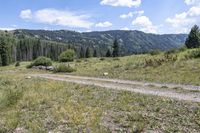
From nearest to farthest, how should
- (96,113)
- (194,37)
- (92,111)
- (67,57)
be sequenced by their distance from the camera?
(96,113)
(92,111)
(67,57)
(194,37)

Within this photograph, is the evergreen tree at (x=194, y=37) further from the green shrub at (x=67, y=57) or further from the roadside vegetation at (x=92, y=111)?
the roadside vegetation at (x=92, y=111)

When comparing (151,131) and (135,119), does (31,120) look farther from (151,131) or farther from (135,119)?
(151,131)

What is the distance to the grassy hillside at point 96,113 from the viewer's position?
15367mm

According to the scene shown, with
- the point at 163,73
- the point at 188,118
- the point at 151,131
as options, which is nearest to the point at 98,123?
the point at 151,131

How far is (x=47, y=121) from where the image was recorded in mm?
17938

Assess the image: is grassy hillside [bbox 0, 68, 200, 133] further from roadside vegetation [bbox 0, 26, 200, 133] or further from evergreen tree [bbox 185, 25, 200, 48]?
evergreen tree [bbox 185, 25, 200, 48]

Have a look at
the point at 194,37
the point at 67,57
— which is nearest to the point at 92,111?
the point at 67,57

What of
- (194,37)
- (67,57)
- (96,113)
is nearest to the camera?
(96,113)

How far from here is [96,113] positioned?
18.2 metres

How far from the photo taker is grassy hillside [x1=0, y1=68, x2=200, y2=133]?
15.4 meters

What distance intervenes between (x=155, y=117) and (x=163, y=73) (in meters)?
19.4

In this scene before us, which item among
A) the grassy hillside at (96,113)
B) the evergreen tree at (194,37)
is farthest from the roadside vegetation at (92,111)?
the evergreen tree at (194,37)

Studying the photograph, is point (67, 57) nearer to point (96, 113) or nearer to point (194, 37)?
point (194, 37)

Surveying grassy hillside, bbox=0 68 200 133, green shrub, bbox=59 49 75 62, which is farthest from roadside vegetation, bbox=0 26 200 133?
green shrub, bbox=59 49 75 62
